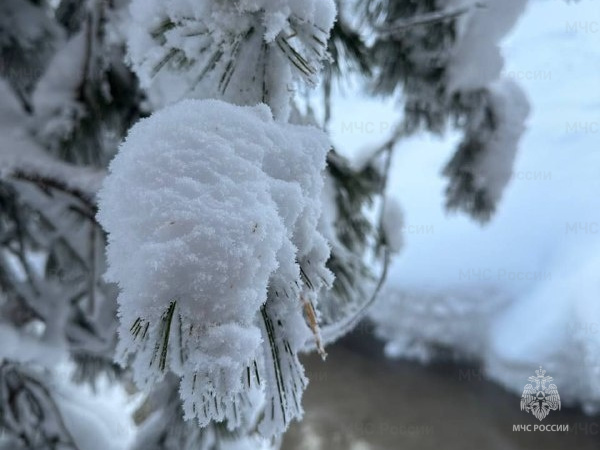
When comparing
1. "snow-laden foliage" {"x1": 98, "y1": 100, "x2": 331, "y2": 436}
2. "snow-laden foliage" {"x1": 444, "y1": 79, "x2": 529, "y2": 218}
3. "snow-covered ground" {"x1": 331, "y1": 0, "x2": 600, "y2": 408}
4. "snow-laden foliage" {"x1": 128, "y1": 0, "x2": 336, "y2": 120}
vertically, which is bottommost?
"snow-covered ground" {"x1": 331, "y1": 0, "x2": 600, "y2": 408}

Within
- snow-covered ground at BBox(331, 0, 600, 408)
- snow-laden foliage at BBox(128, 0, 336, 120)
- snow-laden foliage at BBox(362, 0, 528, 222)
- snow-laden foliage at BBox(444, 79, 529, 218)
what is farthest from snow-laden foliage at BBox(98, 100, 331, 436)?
snow-covered ground at BBox(331, 0, 600, 408)

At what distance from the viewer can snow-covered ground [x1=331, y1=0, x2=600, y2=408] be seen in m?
4.37

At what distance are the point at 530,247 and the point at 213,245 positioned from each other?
5.93 meters

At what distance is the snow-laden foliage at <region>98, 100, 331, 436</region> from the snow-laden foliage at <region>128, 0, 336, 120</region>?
117mm

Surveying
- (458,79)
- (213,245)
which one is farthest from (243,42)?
(458,79)

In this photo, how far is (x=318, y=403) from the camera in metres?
5.73

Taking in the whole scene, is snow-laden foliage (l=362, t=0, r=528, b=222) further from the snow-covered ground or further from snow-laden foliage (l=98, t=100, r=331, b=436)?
snow-laden foliage (l=98, t=100, r=331, b=436)

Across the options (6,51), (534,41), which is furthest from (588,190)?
(6,51)

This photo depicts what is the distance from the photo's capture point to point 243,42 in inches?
28.7

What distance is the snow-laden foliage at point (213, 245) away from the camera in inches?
19.4

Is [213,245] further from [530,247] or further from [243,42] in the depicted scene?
[530,247]

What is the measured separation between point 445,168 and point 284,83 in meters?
1.93

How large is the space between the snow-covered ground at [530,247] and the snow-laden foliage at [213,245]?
292 cm

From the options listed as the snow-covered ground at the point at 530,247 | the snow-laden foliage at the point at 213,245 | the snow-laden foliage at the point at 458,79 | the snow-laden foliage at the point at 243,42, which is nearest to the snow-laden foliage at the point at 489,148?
the snow-laden foliage at the point at 458,79
